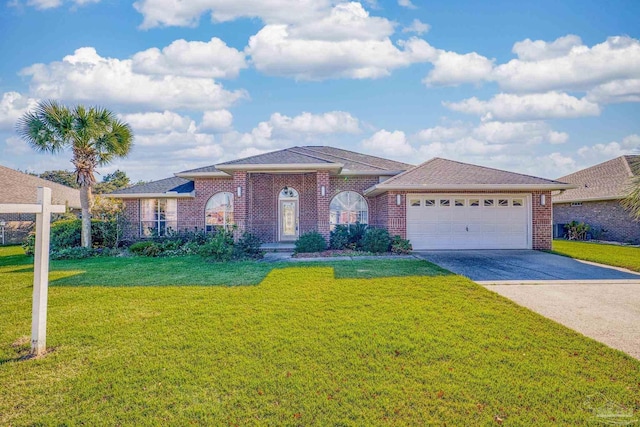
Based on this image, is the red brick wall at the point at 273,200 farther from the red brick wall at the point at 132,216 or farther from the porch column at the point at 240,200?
the red brick wall at the point at 132,216

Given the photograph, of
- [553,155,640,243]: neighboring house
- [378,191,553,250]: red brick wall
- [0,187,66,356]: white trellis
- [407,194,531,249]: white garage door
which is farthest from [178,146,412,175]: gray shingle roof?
[553,155,640,243]: neighboring house

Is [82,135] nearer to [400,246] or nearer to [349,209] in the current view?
[349,209]

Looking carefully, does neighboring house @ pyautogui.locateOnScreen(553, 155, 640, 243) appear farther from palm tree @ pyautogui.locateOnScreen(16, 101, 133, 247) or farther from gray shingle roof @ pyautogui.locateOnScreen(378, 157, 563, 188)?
palm tree @ pyautogui.locateOnScreen(16, 101, 133, 247)

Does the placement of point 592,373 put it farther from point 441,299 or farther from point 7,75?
point 7,75

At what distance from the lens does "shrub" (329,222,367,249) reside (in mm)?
14312

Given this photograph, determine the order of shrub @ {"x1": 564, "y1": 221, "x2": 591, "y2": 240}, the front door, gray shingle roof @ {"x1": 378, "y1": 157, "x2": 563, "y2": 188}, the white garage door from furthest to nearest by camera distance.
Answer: shrub @ {"x1": 564, "y1": 221, "x2": 591, "y2": 240}
the front door
the white garage door
gray shingle roof @ {"x1": 378, "y1": 157, "x2": 563, "y2": 188}

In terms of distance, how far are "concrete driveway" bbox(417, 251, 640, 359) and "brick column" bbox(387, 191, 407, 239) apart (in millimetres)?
1471

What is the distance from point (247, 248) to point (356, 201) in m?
6.37

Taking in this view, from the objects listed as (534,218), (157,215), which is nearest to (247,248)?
(157,215)

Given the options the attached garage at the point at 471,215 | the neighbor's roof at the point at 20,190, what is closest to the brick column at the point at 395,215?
the attached garage at the point at 471,215

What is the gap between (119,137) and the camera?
1540 centimetres

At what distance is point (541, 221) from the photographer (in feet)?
46.9

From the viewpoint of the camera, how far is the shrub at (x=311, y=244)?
13656mm

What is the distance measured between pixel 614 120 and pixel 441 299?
686 inches
